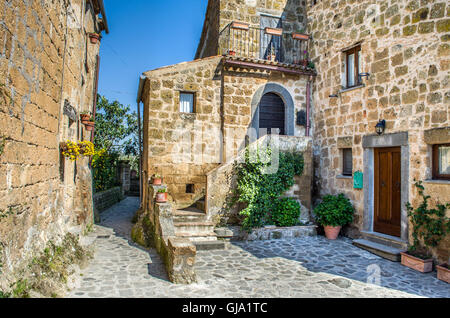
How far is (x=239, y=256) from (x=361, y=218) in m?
3.56

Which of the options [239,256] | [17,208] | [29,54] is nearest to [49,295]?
[17,208]

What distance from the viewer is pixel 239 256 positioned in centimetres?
639

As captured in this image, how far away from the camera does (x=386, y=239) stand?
7.02 m

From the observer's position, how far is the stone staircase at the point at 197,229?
22.4 feet

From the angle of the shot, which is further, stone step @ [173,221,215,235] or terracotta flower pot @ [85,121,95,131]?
terracotta flower pot @ [85,121,95,131]

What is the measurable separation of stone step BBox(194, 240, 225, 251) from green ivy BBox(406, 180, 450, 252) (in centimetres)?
394

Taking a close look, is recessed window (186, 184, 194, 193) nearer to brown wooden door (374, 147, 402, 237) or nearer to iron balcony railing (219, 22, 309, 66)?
iron balcony railing (219, 22, 309, 66)

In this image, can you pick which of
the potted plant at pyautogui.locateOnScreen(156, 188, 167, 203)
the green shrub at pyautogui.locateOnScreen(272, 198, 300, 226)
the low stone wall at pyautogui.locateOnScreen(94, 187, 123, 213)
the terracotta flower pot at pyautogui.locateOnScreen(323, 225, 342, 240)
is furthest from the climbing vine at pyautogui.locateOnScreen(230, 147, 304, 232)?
the low stone wall at pyautogui.locateOnScreen(94, 187, 123, 213)

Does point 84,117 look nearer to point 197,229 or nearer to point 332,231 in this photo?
point 197,229

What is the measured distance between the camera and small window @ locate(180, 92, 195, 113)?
8.71m

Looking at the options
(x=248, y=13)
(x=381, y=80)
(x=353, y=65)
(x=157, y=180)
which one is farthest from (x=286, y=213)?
(x=248, y=13)
